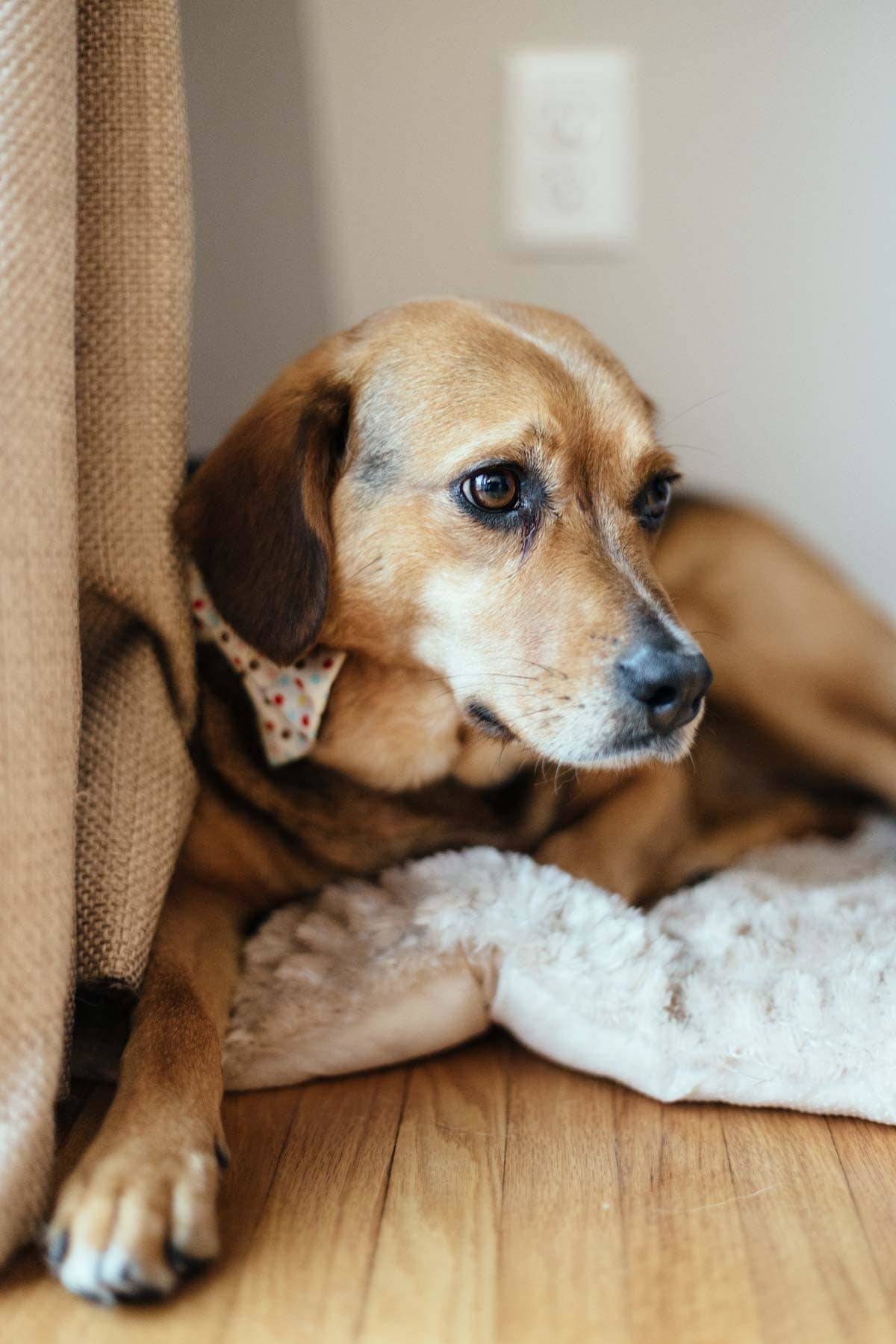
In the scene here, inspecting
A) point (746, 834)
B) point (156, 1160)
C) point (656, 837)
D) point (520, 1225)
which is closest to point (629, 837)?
point (656, 837)

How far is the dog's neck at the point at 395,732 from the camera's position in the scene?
5.01 feet

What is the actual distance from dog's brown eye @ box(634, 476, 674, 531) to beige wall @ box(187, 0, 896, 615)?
0.65 m

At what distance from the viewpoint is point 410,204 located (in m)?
2.09

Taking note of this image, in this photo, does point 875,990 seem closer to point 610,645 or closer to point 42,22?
point 610,645

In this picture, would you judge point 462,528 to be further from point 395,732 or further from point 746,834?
point 746,834

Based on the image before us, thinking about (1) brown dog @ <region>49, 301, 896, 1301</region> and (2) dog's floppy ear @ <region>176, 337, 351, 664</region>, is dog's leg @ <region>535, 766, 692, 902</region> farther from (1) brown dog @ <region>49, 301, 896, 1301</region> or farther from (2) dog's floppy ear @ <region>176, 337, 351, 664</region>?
(2) dog's floppy ear @ <region>176, 337, 351, 664</region>

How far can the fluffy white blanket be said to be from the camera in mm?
1271

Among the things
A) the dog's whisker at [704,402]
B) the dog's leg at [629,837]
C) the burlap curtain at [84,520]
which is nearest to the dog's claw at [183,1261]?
the burlap curtain at [84,520]

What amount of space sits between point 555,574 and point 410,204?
104 cm

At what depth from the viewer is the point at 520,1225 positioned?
1.11 metres

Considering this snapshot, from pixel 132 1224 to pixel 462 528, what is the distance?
2.61 feet

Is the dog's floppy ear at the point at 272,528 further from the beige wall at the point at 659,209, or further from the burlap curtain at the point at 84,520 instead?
the beige wall at the point at 659,209

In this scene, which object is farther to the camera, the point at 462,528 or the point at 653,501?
the point at 653,501

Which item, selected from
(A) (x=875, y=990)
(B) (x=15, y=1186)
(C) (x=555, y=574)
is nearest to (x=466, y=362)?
(C) (x=555, y=574)
